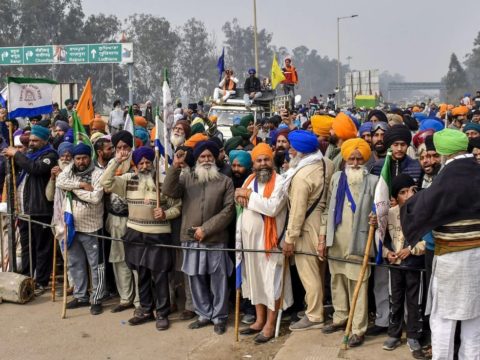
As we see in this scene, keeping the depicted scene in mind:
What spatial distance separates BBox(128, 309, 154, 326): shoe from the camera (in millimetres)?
6457

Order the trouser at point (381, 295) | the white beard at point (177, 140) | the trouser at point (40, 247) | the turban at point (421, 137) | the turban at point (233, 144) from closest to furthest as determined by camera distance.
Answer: the trouser at point (381, 295), the turban at point (421, 137), the trouser at point (40, 247), the turban at point (233, 144), the white beard at point (177, 140)

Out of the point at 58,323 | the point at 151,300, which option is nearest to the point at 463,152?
the point at 151,300

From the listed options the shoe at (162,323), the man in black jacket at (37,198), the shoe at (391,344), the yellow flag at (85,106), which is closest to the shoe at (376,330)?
the shoe at (391,344)

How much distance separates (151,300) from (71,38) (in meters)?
60.8

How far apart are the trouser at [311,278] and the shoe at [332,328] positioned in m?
0.14

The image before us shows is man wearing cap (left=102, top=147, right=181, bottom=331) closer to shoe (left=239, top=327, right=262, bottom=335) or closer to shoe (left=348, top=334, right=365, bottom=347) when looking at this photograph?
shoe (left=239, top=327, right=262, bottom=335)

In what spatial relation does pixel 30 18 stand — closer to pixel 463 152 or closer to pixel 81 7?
pixel 81 7

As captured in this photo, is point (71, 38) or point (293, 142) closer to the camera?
point (293, 142)

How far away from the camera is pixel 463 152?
4465 mm

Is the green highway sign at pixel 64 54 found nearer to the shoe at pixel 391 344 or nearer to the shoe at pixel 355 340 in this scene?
the shoe at pixel 355 340

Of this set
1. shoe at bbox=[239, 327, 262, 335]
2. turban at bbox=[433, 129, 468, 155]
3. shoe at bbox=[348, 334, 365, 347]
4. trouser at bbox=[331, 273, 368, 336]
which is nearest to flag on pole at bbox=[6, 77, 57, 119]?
shoe at bbox=[239, 327, 262, 335]

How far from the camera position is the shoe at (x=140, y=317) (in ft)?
21.2

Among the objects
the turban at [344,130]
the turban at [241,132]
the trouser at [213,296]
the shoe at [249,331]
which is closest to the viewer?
the shoe at [249,331]

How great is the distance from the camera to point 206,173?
6191 mm
